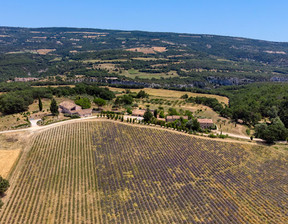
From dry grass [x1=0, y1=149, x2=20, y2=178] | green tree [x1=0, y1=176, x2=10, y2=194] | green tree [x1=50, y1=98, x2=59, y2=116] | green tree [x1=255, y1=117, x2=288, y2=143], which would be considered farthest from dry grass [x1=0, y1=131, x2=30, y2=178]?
green tree [x1=255, y1=117, x2=288, y2=143]

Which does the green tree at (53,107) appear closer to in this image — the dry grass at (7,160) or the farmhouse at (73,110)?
the farmhouse at (73,110)

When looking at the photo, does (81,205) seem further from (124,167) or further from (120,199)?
(124,167)

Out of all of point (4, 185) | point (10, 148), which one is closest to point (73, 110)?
point (10, 148)

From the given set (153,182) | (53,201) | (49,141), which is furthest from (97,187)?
(49,141)

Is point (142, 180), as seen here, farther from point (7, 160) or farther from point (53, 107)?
point (53, 107)

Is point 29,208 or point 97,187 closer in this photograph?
point 29,208

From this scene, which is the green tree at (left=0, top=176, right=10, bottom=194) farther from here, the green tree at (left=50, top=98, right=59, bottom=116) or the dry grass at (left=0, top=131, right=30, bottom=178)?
the green tree at (left=50, top=98, right=59, bottom=116)
